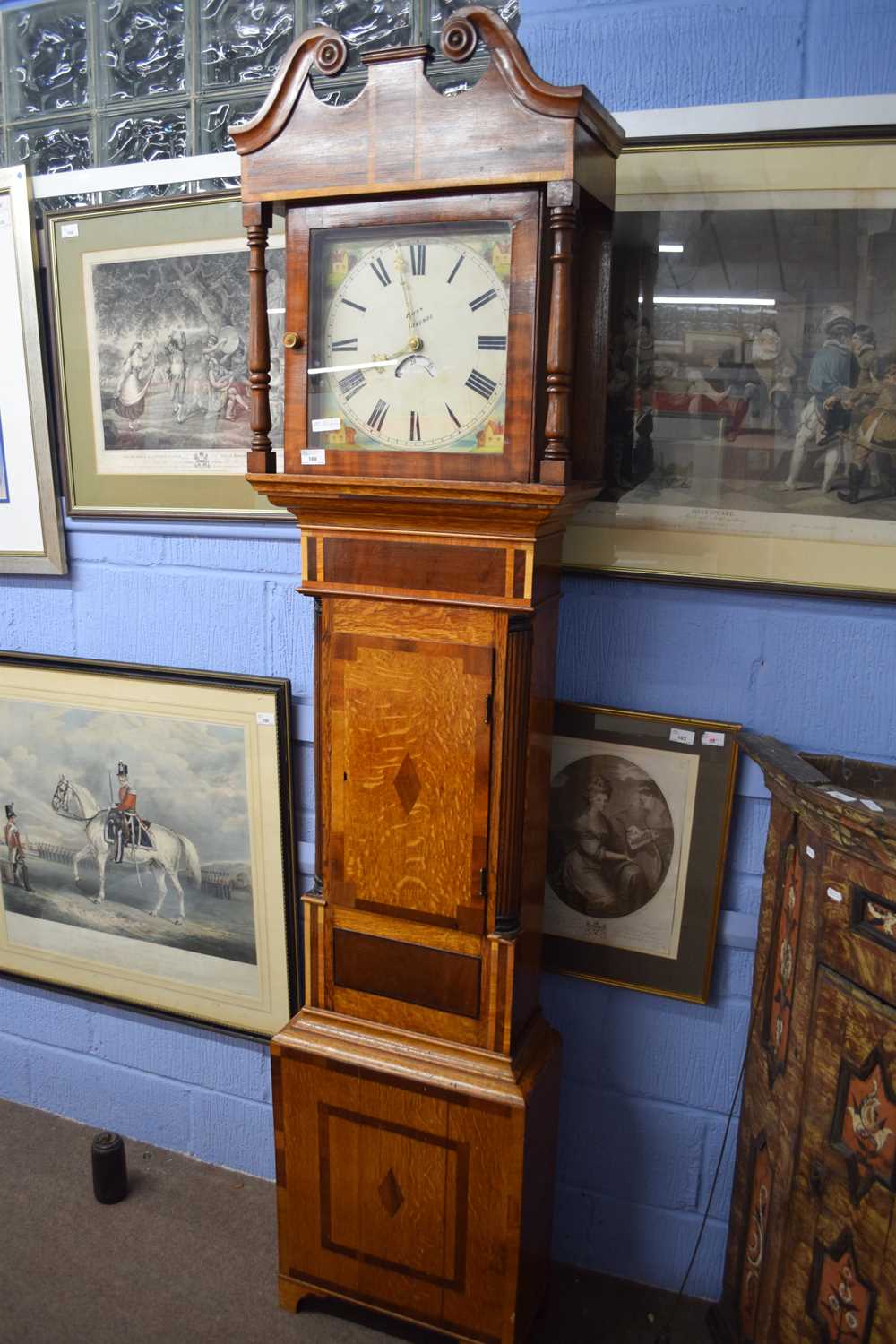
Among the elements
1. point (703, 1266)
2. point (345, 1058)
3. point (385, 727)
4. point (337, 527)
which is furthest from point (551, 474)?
point (703, 1266)

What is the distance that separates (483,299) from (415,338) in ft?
0.42

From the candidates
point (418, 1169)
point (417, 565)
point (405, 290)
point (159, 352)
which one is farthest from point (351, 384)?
point (418, 1169)

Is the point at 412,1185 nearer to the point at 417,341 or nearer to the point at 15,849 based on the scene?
the point at 15,849

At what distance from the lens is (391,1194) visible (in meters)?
2.01

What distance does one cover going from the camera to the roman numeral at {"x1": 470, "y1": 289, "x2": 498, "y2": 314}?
1.61m

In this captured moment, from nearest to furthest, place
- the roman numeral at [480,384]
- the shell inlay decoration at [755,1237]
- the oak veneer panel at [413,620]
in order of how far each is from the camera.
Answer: the roman numeral at [480,384]
the oak veneer panel at [413,620]
the shell inlay decoration at [755,1237]

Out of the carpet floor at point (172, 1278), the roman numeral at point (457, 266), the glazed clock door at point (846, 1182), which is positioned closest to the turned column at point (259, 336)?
the roman numeral at point (457, 266)

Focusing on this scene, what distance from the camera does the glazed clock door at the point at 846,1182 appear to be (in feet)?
5.05

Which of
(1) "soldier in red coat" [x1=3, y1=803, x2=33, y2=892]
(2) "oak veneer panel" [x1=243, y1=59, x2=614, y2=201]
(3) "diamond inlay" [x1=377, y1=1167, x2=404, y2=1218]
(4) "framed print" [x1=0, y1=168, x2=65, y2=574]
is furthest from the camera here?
(1) "soldier in red coat" [x1=3, y1=803, x2=33, y2=892]

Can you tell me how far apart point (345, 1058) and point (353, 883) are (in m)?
0.35

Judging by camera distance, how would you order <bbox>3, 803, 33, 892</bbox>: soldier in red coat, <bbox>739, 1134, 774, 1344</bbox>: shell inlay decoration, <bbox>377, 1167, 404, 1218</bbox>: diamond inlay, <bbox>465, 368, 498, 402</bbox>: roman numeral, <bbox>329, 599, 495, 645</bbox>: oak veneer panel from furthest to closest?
<bbox>3, 803, 33, 892</bbox>: soldier in red coat
<bbox>377, 1167, 404, 1218</bbox>: diamond inlay
<bbox>739, 1134, 774, 1344</bbox>: shell inlay decoration
<bbox>329, 599, 495, 645</bbox>: oak veneer panel
<bbox>465, 368, 498, 402</bbox>: roman numeral

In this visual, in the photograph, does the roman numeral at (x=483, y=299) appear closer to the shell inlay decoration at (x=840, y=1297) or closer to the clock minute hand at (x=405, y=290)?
the clock minute hand at (x=405, y=290)

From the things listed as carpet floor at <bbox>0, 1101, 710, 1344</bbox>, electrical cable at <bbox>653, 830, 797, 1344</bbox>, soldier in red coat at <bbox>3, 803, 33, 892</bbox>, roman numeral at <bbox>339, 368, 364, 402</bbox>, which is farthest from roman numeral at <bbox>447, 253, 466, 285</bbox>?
carpet floor at <bbox>0, 1101, 710, 1344</bbox>

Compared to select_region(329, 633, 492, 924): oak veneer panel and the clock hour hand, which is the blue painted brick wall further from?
the clock hour hand
